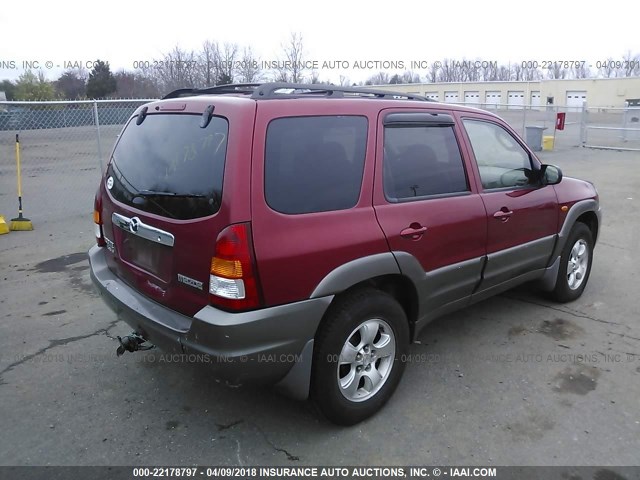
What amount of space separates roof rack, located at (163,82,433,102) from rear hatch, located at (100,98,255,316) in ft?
0.67

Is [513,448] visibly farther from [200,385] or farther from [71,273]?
[71,273]

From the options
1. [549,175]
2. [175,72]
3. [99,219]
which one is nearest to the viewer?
[99,219]

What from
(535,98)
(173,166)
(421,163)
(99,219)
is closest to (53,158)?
(99,219)

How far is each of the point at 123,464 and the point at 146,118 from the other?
200cm

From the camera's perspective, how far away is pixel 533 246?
407cm

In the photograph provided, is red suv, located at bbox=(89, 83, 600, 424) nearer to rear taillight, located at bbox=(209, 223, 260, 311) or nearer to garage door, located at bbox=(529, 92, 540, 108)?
rear taillight, located at bbox=(209, 223, 260, 311)

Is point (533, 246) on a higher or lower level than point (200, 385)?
higher

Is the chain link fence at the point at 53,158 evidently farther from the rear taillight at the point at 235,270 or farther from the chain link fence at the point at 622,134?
the chain link fence at the point at 622,134

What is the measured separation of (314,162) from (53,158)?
11426mm

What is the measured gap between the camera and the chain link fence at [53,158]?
8805mm

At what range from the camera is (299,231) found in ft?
8.29

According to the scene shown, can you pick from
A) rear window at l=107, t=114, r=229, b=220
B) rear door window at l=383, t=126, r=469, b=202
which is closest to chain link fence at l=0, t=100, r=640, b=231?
rear window at l=107, t=114, r=229, b=220

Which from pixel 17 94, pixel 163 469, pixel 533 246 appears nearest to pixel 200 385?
pixel 163 469

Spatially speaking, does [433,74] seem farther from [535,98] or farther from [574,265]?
[574,265]
